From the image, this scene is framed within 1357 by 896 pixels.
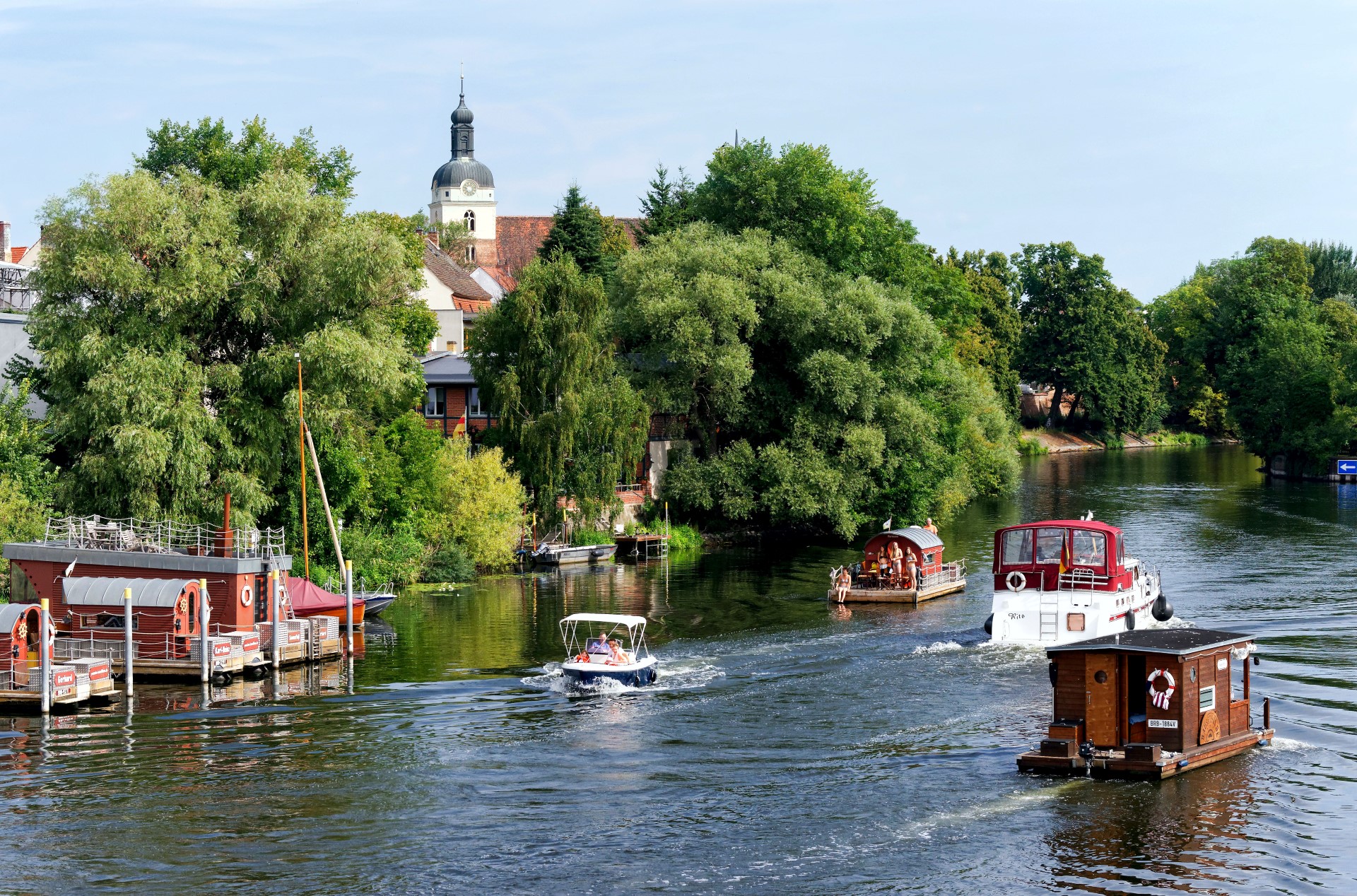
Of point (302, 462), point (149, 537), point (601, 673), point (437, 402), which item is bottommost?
point (601, 673)

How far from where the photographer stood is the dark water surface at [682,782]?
26.3 m

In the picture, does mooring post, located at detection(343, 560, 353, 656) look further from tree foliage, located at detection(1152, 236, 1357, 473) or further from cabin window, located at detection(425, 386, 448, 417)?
tree foliage, located at detection(1152, 236, 1357, 473)

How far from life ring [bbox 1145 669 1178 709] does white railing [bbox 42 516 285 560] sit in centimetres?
2605

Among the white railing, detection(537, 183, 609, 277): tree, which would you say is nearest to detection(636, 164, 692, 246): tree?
detection(537, 183, 609, 277): tree

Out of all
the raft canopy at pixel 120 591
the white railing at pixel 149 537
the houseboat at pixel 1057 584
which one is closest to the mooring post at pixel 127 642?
the raft canopy at pixel 120 591

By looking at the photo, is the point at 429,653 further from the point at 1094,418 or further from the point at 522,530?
the point at 1094,418

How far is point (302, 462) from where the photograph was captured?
167 ft

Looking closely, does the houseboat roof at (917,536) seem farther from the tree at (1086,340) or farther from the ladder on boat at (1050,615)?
the tree at (1086,340)

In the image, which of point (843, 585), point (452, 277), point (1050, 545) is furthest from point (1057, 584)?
point (452, 277)

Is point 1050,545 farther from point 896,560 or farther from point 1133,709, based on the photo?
point 1133,709

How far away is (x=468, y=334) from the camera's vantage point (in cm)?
7375

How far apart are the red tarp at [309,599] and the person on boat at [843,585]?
1886cm

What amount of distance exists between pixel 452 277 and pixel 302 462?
7153 cm

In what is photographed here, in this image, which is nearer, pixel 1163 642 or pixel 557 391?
pixel 1163 642
